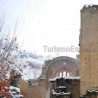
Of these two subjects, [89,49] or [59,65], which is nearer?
[89,49]

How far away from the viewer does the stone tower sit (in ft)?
64.0

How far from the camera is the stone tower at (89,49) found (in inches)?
768

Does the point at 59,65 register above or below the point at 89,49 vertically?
above

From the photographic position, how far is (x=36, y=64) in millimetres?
70875

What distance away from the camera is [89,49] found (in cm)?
2002

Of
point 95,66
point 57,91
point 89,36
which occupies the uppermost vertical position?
point 89,36

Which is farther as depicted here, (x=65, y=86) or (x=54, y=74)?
(x=54, y=74)

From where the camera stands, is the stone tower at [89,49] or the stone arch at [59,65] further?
the stone arch at [59,65]

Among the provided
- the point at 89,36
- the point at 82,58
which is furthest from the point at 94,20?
the point at 82,58

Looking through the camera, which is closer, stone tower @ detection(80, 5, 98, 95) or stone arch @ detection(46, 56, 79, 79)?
stone tower @ detection(80, 5, 98, 95)

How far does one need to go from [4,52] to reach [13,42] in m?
0.51

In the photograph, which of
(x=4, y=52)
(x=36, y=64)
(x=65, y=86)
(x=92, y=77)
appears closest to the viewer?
(x=4, y=52)

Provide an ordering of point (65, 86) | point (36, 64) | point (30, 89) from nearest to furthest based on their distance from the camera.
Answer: point (65, 86) < point (30, 89) < point (36, 64)

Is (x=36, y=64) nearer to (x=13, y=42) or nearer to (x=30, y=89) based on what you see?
(x=30, y=89)
